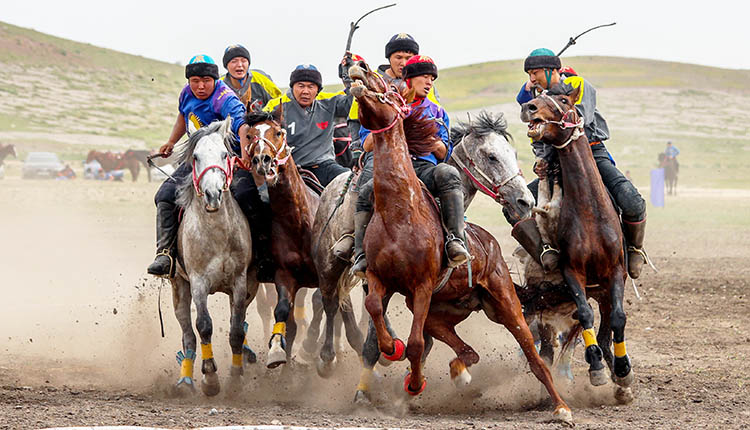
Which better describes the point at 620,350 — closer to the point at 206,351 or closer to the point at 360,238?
the point at 360,238

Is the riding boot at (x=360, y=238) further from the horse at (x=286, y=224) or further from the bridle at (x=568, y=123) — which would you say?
the bridle at (x=568, y=123)

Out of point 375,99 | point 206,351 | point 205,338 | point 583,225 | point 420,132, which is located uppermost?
point 375,99

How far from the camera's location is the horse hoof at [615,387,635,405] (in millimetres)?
7734

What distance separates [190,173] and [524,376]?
3386 millimetres

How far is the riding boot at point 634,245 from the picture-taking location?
8297 millimetres

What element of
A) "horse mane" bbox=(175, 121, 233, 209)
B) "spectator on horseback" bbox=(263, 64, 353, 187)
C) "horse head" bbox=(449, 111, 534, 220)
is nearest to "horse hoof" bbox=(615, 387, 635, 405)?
"horse head" bbox=(449, 111, 534, 220)

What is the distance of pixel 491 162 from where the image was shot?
772 centimetres

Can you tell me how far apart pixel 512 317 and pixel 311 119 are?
3.14 meters

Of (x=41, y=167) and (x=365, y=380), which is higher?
(x=41, y=167)

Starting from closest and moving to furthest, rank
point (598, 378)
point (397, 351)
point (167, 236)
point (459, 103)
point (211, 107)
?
point (397, 351) → point (598, 378) → point (167, 236) → point (211, 107) → point (459, 103)

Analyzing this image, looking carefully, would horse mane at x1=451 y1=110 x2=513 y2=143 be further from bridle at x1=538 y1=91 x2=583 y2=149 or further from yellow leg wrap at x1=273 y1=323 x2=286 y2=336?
yellow leg wrap at x1=273 y1=323 x2=286 y2=336

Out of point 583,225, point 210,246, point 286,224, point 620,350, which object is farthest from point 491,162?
point 210,246

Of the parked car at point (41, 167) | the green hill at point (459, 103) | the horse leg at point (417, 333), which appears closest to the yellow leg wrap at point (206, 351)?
the horse leg at point (417, 333)

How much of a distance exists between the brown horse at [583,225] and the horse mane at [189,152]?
2510 mm
